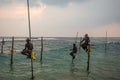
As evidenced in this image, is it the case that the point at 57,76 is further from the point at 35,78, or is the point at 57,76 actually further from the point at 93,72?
the point at 93,72

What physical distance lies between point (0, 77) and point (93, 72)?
972 cm

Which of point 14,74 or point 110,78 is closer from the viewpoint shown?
point 110,78

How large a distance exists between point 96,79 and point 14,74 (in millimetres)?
8198

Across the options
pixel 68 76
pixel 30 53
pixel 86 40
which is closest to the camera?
pixel 30 53

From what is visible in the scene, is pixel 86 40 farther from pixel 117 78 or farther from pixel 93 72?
pixel 117 78

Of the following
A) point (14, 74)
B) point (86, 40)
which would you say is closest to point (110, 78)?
point (86, 40)

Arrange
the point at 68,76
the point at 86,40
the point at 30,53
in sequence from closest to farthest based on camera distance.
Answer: the point at 30,53
the point at 68,76
the point at 86,40

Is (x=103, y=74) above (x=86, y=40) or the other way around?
the other way around

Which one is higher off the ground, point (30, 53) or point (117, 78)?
point (30, 53)

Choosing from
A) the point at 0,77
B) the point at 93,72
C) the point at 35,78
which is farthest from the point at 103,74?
the point at 0,77

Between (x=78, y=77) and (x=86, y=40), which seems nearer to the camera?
(x=78, y=77)

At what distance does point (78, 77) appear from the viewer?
72.4 feet

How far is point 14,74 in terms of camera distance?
23.1 m

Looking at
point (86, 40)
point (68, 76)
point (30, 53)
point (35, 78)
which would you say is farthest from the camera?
point (86, 40)
